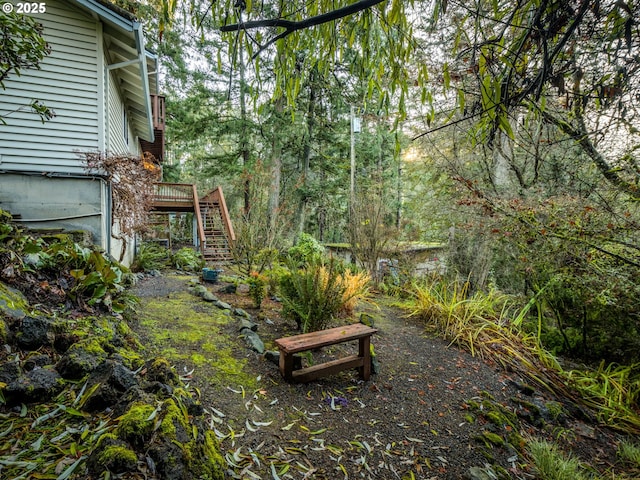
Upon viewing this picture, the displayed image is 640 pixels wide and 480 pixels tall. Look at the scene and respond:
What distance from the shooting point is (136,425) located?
1.30m

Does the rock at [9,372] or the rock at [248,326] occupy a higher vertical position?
the rock at [9,372]

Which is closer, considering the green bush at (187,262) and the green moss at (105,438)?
the green moss at (105,438)

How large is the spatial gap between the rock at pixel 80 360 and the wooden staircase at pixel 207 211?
6477mm

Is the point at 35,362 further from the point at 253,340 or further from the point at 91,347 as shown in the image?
the point at 253,340

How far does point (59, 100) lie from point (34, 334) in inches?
187

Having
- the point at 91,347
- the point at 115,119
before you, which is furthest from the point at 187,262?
the point at 91,347

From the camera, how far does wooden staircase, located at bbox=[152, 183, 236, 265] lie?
29.9 feet

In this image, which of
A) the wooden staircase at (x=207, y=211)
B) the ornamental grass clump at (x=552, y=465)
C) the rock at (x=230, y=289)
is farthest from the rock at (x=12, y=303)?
the wooden staircase at (x=207, y=211)

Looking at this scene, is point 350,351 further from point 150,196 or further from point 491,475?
point 150,196

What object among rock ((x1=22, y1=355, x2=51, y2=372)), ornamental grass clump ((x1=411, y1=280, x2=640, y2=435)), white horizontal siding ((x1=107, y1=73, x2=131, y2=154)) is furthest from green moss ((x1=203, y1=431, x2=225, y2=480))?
white horizontal siding ((x1=107, y1=73, x2=131, y2=154))

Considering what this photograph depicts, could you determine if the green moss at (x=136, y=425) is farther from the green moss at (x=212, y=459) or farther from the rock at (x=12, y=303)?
the rock at (x=12, y=303)

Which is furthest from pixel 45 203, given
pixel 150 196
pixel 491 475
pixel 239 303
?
pixel 491 475

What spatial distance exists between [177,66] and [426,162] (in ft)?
34.5

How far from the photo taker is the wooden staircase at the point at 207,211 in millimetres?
9109
